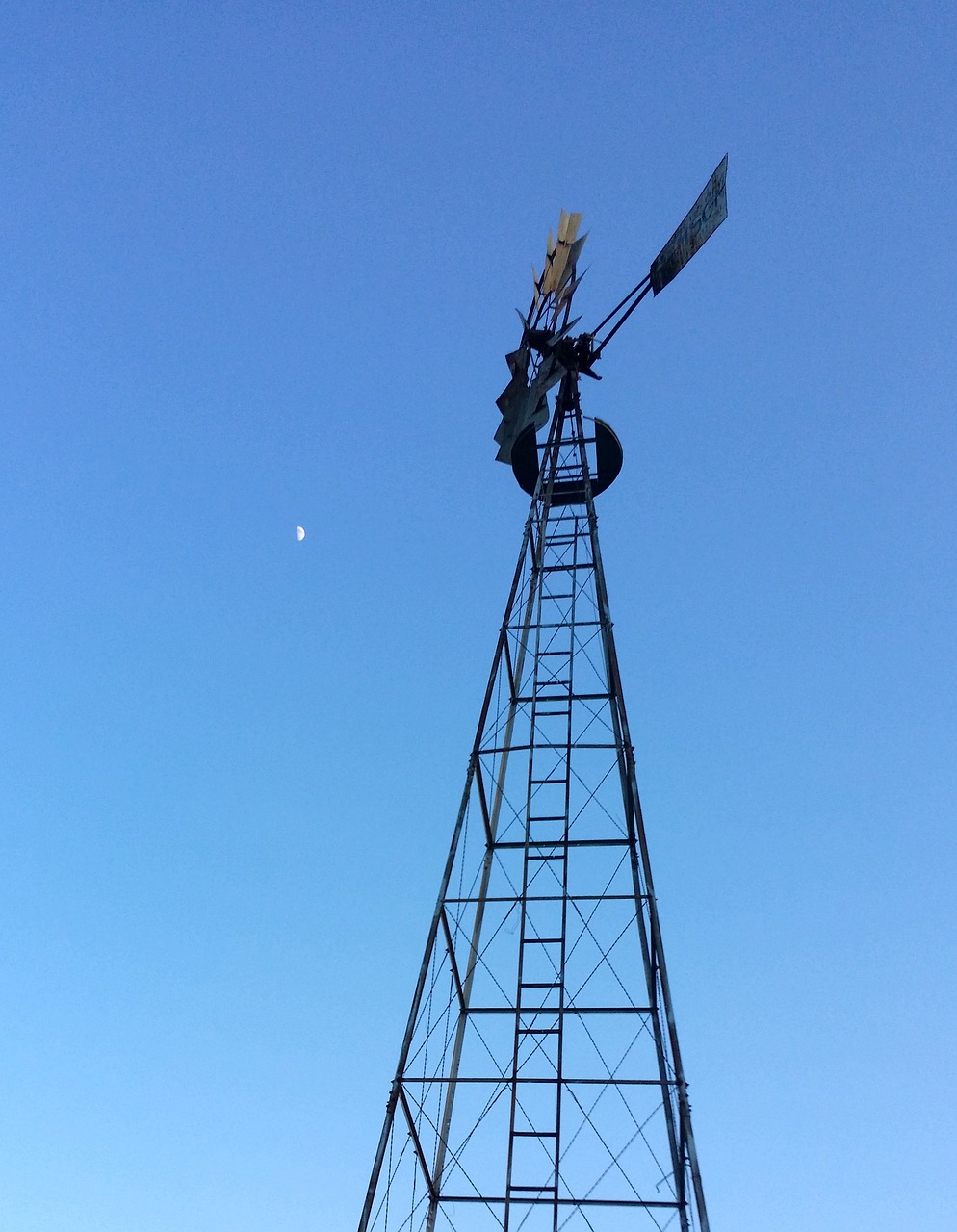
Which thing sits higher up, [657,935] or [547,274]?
[547,274]

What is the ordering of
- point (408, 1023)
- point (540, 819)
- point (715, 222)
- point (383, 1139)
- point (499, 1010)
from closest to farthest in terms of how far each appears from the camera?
point (383, 1139) → point (408, 1023) → point (499, 1010) → point (540, 819) → point (715, 222)

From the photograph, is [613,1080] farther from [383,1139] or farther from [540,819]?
[540,819]

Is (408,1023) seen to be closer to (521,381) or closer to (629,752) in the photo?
(629,752)

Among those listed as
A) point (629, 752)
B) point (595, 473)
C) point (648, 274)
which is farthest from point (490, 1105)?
point (648, 274)

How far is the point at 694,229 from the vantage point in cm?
1927

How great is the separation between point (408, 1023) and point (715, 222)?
1298 centimetres

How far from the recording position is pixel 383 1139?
13969 mm

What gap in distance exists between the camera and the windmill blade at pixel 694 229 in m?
18.6

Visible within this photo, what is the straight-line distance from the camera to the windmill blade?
18.6 m

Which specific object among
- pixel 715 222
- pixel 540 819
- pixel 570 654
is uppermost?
pixel 715 222

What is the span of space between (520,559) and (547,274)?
234 inches

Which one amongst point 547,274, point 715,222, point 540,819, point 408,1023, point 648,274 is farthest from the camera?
point 547,274

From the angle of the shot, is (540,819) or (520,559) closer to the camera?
(540,819)

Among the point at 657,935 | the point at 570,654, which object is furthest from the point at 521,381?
the point at 657,935
